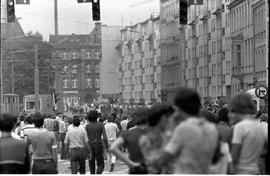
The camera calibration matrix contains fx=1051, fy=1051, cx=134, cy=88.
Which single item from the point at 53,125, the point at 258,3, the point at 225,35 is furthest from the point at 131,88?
the point at 53,125

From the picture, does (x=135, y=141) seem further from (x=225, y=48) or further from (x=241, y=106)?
(x=225, y=48)

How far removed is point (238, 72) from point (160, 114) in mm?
76954

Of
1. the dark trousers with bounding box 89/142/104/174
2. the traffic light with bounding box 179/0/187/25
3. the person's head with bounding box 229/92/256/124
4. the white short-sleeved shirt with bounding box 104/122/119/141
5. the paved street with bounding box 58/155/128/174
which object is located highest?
the traffic light with bounding box 179/0/187/25

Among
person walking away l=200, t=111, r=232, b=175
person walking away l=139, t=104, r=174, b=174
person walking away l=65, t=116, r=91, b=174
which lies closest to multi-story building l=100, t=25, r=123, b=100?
person walking away l=65, t=116, r=91, b=174

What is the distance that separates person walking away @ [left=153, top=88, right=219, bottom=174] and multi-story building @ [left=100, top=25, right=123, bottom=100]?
176928 millimetres

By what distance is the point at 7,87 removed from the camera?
385 ft

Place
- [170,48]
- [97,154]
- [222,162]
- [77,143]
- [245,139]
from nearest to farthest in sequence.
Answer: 1. [222,162]
2. [245,139]
3. [77,143]
4. [97,154]
5. [170,48]

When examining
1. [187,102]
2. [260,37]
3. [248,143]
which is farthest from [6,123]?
[260,37]

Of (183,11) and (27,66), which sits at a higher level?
(183,11)

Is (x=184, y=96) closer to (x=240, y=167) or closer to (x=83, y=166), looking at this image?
(x=240, y=167)

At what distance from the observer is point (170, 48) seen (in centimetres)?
13962

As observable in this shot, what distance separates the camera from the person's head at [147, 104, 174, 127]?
35.9 feet

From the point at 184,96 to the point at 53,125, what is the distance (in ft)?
81.7

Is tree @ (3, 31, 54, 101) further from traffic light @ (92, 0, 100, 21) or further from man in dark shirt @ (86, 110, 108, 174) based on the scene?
man in dark shirt @ (86, 110, 108, 174)
